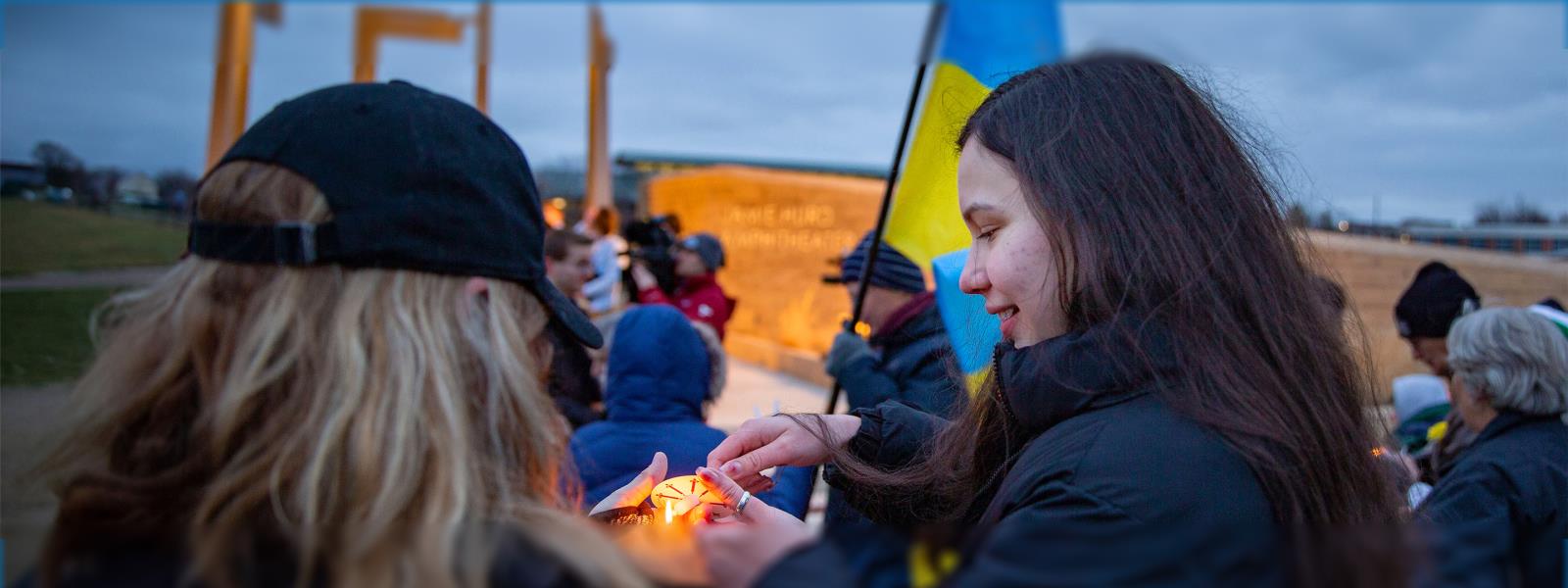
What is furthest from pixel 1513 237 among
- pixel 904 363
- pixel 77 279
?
pixel 77 279

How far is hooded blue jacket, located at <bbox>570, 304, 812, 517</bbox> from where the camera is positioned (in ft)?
9.05

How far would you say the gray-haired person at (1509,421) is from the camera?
254 centimetres

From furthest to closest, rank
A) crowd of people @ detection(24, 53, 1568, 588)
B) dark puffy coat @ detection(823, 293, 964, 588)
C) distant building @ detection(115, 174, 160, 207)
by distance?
distant building @ detection(115, 174, 160, 207) → dark puffy coat @ detection(823, 293, 964, 588) → crowd of people @ detection(24, 53, 1568, 588)

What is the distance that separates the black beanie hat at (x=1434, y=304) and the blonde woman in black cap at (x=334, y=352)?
395 centimetres

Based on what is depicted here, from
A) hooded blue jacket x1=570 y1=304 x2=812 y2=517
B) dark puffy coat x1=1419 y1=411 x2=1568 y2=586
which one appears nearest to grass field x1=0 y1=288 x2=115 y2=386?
hooded blue jacket x1=570 y1=304 x2=812 y2=517

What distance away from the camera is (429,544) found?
70 cm

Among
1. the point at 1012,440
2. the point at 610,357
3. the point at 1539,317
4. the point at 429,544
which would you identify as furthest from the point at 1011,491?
the point at 1539,317

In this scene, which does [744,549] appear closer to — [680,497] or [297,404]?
[297,404]

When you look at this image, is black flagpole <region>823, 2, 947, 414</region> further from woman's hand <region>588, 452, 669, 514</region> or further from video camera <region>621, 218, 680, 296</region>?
video camera <region>621, 218, 680, 296</region>

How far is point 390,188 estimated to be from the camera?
39.7 inches

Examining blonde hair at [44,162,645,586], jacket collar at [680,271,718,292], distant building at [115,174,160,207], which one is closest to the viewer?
blonde hair at [44,162,645,586]

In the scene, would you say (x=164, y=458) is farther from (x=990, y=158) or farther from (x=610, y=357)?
(x=610, y=357)

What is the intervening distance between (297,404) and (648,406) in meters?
1.96

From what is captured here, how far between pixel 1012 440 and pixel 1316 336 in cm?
47
